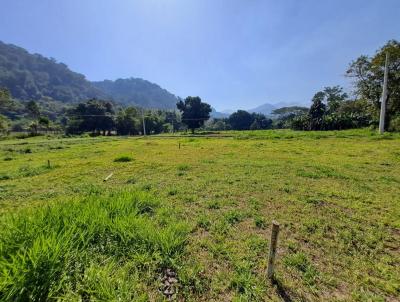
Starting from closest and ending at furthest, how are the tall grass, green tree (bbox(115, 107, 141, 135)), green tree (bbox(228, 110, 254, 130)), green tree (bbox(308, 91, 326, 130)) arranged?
the tall grass
green tree (bbox(308, 91, 326, 130))
green tree (bbox(115, 107, 141, 135))
green tree (bbox(228, 110, 254, 130))

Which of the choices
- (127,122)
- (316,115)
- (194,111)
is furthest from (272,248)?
(127,122)

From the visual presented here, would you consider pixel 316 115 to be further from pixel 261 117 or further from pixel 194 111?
pixel 261 117

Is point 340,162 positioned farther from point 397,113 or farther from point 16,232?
point 397,113

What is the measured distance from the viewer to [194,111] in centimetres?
5744

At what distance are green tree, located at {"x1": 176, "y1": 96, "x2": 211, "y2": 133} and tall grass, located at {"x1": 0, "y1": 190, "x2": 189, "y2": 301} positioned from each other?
176 ft

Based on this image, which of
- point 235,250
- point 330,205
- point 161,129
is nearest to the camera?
point 235,250

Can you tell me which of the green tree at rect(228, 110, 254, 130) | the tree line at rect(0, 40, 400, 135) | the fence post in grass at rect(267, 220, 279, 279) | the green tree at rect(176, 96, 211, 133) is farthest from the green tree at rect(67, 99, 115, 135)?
the fence post in grass at rect(267, 220, 279, 279)

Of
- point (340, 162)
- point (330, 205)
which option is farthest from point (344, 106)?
point (330, 205)

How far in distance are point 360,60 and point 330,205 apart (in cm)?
3473

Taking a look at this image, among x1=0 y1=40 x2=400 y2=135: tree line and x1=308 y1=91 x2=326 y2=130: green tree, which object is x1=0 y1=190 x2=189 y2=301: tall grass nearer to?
x1=0 y1=40 x2=400 y2=135: tree line

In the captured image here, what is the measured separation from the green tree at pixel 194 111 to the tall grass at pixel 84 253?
176 feet

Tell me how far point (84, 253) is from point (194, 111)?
55.6 metres

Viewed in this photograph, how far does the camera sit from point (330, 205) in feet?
18.1

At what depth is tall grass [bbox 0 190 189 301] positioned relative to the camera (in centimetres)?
247
